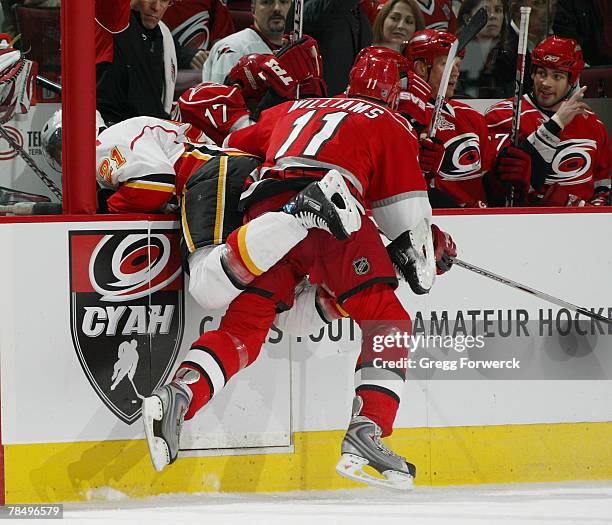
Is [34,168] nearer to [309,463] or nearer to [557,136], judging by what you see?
[309,463]

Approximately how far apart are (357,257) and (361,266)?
26 mm

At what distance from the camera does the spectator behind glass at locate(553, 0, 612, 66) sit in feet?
13.9

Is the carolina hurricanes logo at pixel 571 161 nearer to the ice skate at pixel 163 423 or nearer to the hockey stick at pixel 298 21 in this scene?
the hockey stick at pixel 298 21

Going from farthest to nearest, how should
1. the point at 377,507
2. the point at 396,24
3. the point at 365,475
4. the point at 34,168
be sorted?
the point at 396,24 → the point at 34,168 → the point at 377,507 → the point at 365,475

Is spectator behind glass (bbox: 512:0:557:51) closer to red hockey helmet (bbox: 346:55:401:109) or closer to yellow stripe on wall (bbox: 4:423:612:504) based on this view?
red hockey helmet (bbox: 346:55:401:109)

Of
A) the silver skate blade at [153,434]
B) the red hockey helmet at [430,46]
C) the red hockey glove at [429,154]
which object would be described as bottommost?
the silver skate blade at [153,434]

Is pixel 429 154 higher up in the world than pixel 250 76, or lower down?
lower down

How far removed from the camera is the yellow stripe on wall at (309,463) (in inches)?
122

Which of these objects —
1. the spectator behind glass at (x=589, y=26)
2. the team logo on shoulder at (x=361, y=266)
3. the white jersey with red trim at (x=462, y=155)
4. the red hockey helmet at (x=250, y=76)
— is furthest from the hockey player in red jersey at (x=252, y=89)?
the spectator behind glass at (x=589, y=26)

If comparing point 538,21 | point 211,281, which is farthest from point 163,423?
point 538,21

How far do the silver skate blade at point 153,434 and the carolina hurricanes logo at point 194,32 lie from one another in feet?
5.71

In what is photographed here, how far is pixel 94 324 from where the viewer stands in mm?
3092

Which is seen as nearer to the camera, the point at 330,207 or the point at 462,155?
the point at 330,207

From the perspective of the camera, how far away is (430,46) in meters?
3.70
